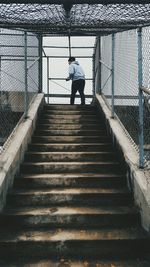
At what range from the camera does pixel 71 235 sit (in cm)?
475

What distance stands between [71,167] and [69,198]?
83cm

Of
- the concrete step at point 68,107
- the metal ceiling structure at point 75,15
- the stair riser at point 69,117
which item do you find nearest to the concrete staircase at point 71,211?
the stair riser at point 69,117

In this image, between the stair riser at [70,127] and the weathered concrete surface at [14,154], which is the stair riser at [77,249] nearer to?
the weathered concrete surface at [14,154]

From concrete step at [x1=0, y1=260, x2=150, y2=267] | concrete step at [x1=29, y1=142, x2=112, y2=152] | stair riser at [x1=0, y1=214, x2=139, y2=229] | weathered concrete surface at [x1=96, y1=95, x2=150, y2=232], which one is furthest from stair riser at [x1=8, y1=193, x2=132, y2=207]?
concrete step at [x1=29, y1=142, x2=112, y2=152]

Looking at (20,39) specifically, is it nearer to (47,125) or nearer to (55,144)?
(47,125)

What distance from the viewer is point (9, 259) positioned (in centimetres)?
451

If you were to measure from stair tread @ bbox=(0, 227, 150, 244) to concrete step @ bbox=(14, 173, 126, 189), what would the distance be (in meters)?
0.98

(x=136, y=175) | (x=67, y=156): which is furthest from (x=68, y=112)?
(x=136, y=175)

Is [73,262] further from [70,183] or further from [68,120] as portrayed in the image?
[68,120]

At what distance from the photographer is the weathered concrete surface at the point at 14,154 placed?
524cm

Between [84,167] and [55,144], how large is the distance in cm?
99

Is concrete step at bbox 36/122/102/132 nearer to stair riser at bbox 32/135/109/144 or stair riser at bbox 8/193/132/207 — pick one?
stair riser at bbox 32/135/109/144

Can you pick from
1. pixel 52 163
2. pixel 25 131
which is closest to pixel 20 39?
pixel 25 131

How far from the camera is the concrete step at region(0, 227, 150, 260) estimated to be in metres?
4.57
